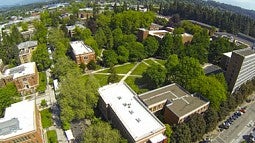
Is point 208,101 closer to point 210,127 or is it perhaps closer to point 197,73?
point 210,127

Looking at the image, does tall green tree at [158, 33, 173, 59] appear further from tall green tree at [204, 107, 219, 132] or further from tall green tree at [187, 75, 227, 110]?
tall green tree at [204, 107, 219, 132]

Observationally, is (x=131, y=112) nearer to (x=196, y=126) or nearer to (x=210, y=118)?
(x=196, y=126)

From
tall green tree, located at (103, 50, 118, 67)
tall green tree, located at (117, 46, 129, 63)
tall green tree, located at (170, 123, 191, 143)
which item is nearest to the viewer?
tall green tree, located at (170, 123, 191, 143)

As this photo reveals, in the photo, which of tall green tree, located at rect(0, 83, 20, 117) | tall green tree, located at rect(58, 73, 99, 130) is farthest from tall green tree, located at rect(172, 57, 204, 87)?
tall green tree, located at rect(0, 83, 20, 117)

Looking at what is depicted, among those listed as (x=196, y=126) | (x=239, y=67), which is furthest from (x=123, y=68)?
(x=196, y=126)

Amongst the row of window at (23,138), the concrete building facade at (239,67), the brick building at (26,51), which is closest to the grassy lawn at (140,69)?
the concrete building facade at (239,67)

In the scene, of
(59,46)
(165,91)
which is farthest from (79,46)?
(165,91)
